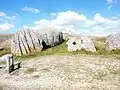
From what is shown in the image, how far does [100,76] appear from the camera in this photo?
69.2 feet

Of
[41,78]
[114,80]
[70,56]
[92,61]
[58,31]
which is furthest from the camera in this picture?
[58,31]

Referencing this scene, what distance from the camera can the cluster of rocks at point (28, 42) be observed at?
3469 centimetres

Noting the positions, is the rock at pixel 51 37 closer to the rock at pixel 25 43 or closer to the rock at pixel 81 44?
the rock at pixel 25 43

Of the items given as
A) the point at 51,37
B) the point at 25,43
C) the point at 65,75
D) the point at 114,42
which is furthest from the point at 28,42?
the point at 65,75

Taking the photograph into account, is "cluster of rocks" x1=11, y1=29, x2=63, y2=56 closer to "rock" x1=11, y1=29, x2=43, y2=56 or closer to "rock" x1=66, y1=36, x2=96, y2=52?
"rock" x1=11, y1=29, x2=43, y2=56

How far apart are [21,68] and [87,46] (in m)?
12.1

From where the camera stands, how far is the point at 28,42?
3534 cm

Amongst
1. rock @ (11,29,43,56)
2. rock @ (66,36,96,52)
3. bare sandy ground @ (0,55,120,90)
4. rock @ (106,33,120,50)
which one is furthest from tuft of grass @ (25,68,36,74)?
rock @ (106,33,120,50)

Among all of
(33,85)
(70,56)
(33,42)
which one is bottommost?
(33,85)

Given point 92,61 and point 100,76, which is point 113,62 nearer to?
point 92,61

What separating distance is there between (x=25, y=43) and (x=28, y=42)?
0.53 meters

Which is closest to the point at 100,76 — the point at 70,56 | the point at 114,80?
the point at 114,80

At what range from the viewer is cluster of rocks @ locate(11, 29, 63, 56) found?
114 ft

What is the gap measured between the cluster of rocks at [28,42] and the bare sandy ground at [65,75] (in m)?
7.03
